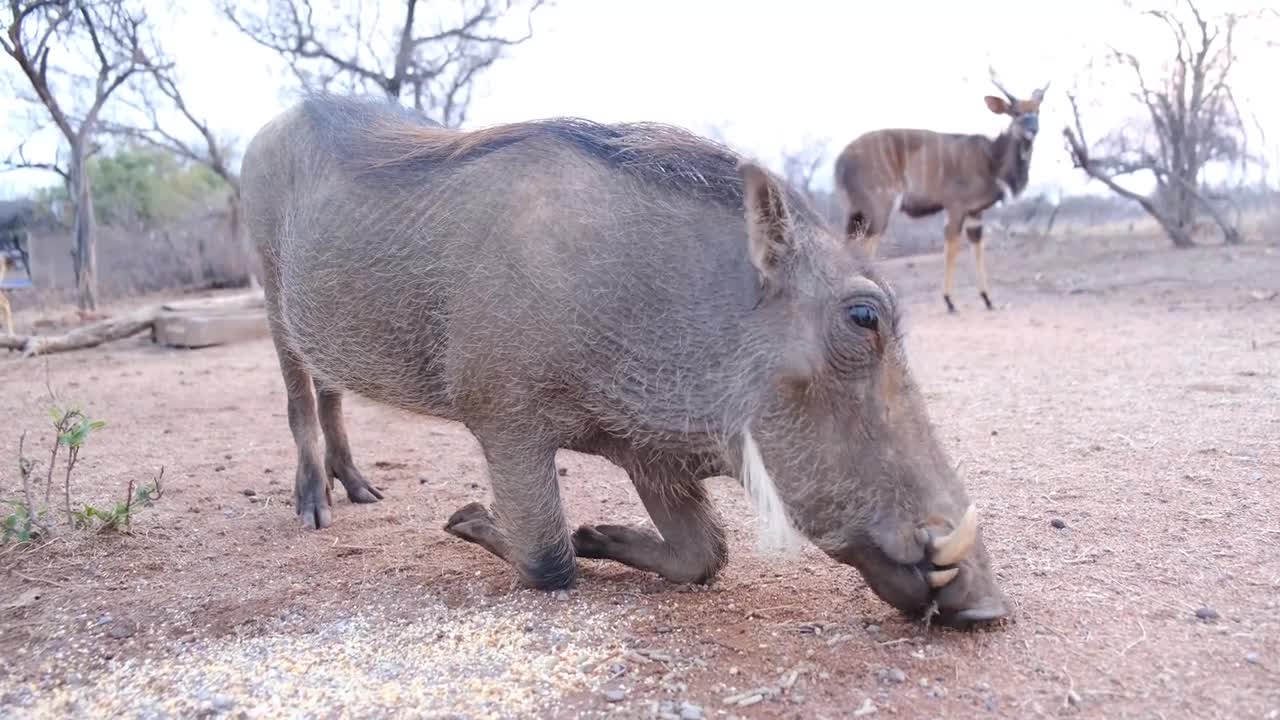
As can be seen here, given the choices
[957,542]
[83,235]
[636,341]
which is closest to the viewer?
[957,542]

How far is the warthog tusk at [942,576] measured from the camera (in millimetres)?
2010

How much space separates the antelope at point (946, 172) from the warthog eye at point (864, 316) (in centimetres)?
828

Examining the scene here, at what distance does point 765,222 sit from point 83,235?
14941mm

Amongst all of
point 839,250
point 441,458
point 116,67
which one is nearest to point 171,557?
point 441,458

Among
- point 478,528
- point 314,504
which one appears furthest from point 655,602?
point 314,504

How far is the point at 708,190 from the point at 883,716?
1311mm

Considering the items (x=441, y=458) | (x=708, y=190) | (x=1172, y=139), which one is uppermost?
(x=1172, y=139)

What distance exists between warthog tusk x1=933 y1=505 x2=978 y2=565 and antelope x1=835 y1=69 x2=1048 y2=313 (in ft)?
27.8

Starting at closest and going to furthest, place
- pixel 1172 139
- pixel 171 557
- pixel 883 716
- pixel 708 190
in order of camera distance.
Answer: pixel 883 716
pixel 708 190
pixel 171 557
pixel 1172 139

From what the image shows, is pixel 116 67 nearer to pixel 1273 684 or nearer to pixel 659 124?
pixel 659 124

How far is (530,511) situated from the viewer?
255 cm

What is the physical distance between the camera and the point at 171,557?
303 cm

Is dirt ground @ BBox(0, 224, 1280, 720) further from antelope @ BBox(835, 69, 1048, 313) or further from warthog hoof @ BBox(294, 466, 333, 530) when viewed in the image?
antelope @ BBox(835, 69, 1048, 313)

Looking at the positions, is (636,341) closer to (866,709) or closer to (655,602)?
(655,602)
